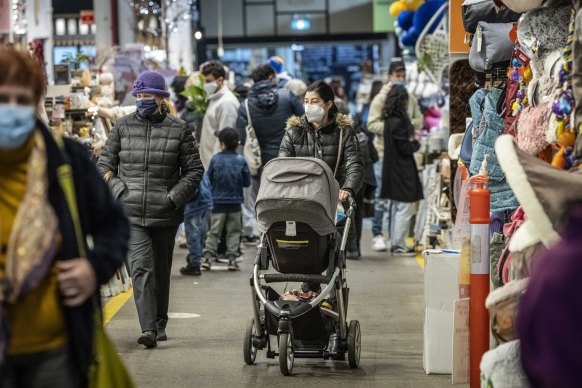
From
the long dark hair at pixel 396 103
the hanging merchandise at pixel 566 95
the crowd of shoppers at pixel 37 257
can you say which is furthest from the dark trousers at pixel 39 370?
the long dark hair at pixel 396 103

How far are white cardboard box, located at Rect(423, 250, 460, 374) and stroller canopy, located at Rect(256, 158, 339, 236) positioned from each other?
0.65 m

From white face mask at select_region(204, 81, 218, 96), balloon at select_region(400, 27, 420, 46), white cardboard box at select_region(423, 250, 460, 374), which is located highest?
balloon at select_region(400, 27, 420, 46)

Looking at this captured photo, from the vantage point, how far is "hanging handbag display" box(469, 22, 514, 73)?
6.88 meters

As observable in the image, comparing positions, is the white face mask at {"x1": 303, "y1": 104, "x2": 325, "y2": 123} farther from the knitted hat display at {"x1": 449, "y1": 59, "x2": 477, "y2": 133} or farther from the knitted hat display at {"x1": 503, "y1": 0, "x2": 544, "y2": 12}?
the knitted hat display at {"x1": 503, "y1": 0, "x2": 544, "y2": 12}

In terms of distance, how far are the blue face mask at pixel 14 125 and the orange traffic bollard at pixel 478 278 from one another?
292 cm

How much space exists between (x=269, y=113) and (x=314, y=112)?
4.66 meters

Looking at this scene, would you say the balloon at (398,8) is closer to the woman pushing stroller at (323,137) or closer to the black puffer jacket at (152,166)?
the woman pushing stroller at (323,137)

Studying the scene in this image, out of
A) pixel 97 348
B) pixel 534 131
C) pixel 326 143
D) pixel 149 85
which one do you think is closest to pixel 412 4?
pixel 326 143

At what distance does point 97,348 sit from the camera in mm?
3857

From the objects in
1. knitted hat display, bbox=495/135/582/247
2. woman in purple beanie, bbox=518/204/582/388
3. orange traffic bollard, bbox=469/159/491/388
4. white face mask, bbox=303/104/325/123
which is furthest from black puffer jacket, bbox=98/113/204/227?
woman in purple beanie, bbox=518/204/582/388

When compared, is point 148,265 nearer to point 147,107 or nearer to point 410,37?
point 147,107

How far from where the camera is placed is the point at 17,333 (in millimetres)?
3658

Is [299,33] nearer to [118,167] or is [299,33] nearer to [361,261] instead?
[361,261]

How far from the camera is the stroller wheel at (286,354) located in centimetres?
696
